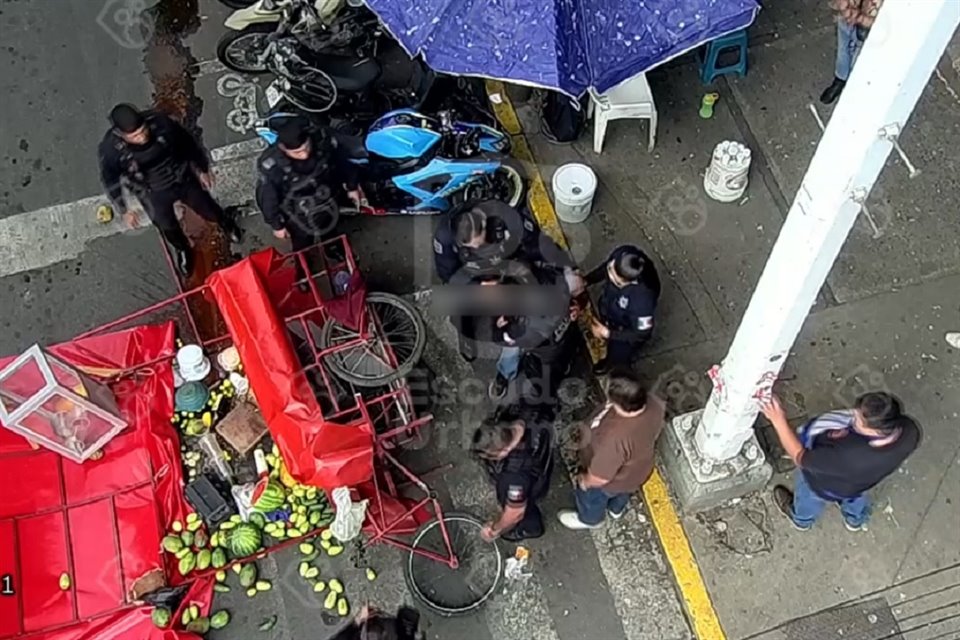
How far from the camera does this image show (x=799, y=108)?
348 inches

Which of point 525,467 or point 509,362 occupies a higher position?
point 525,467

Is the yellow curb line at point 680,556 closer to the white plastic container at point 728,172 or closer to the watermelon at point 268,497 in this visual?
the white plastic container at point 728,172

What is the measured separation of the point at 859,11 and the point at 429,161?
3.34 meters

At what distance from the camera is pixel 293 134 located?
7.08m

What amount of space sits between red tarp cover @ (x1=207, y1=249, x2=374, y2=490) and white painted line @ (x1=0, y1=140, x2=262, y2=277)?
168 centimetres

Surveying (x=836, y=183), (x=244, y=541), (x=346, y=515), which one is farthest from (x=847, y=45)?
(x=244, y=541)

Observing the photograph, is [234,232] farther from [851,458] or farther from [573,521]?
[851,458]

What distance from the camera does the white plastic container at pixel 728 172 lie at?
8078mm

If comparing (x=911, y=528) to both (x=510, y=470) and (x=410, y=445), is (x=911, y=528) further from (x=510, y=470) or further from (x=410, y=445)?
(x=410, y=445)

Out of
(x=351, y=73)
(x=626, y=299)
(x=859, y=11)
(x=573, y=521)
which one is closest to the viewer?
(x=626, y=299)

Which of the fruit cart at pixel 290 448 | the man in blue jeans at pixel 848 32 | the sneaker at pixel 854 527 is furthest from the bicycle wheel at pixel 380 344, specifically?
the man in blue jeans at pixel 848 32

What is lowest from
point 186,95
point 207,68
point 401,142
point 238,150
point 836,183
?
point 238,150

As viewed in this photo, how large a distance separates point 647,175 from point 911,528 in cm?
329

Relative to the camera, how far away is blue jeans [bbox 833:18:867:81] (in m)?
8.10
